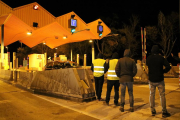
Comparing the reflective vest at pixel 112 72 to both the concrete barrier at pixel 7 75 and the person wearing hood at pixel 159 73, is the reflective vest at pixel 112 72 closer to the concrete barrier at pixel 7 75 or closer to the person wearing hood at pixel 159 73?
the person wearing hood at pixel 159 73

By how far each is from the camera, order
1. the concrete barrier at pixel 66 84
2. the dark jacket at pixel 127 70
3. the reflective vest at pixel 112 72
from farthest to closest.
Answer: the concrete barrier at pixel 66 84, the reflective vest at pixel 112 72, the dark jacket at pixel 127 70

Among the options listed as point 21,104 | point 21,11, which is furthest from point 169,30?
A: point 21,104

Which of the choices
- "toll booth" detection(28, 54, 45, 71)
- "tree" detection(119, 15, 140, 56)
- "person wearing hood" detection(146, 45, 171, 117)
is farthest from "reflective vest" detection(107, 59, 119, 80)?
"tree" detection(119, 15, 140, 56)

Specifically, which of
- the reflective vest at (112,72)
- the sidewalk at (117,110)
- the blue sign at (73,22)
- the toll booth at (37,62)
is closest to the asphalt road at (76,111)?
the sidewalk at (117,110)

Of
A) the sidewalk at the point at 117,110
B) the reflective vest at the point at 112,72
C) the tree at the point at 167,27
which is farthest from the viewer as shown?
the tree at the point at 167,27

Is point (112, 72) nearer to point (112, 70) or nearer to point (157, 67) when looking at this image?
point (112, 70)

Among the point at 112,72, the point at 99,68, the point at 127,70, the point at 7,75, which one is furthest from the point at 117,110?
the point at 7,75

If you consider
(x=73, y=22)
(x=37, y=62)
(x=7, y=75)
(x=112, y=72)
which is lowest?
(x=7, y=75)

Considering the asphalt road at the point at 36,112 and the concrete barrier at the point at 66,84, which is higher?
the concrete barrier at the point at 66,84

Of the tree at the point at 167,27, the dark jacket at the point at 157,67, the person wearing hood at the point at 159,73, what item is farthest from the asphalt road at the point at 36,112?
the tree at the point at 167,27

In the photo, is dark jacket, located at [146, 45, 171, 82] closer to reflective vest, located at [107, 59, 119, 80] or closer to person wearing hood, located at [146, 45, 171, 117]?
person wearing hood, located at [146, 45, 171, 117]

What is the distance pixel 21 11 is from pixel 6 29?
5896 mm

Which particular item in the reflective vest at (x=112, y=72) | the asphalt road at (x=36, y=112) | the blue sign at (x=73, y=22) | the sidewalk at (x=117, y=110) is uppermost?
the blue sign at (x=73, y=22)

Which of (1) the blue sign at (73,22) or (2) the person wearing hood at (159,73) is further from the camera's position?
(1) the blue sign at (73,22)
